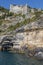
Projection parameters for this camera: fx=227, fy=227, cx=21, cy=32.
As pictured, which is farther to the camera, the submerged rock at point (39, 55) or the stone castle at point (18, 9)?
the stone castle at point (18, 9)

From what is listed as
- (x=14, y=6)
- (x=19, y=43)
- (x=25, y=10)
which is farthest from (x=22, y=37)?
(x=14, y=6)

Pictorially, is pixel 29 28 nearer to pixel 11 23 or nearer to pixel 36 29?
pixel 36 29

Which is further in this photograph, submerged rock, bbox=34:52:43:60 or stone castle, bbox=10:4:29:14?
stone castle, bbox=10:4:29:14

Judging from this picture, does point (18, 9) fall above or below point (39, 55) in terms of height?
above

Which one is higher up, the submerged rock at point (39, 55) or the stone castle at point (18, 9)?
the stone castle at point (18, 9)

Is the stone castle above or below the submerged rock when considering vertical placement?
above

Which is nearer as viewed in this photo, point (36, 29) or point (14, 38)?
point (36, 29)

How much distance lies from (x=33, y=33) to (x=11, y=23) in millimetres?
30535

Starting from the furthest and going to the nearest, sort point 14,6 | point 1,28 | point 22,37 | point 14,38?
1. point 14,6
2. point 1,28
3. point 14,38
4. point 22,37

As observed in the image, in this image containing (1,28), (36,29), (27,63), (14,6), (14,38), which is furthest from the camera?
(14,6)

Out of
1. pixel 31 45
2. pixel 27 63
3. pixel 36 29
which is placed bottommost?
pixel 27 63

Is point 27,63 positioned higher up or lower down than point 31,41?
lower down

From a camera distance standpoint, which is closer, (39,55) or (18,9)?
(39,55)

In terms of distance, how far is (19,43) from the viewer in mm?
61688
